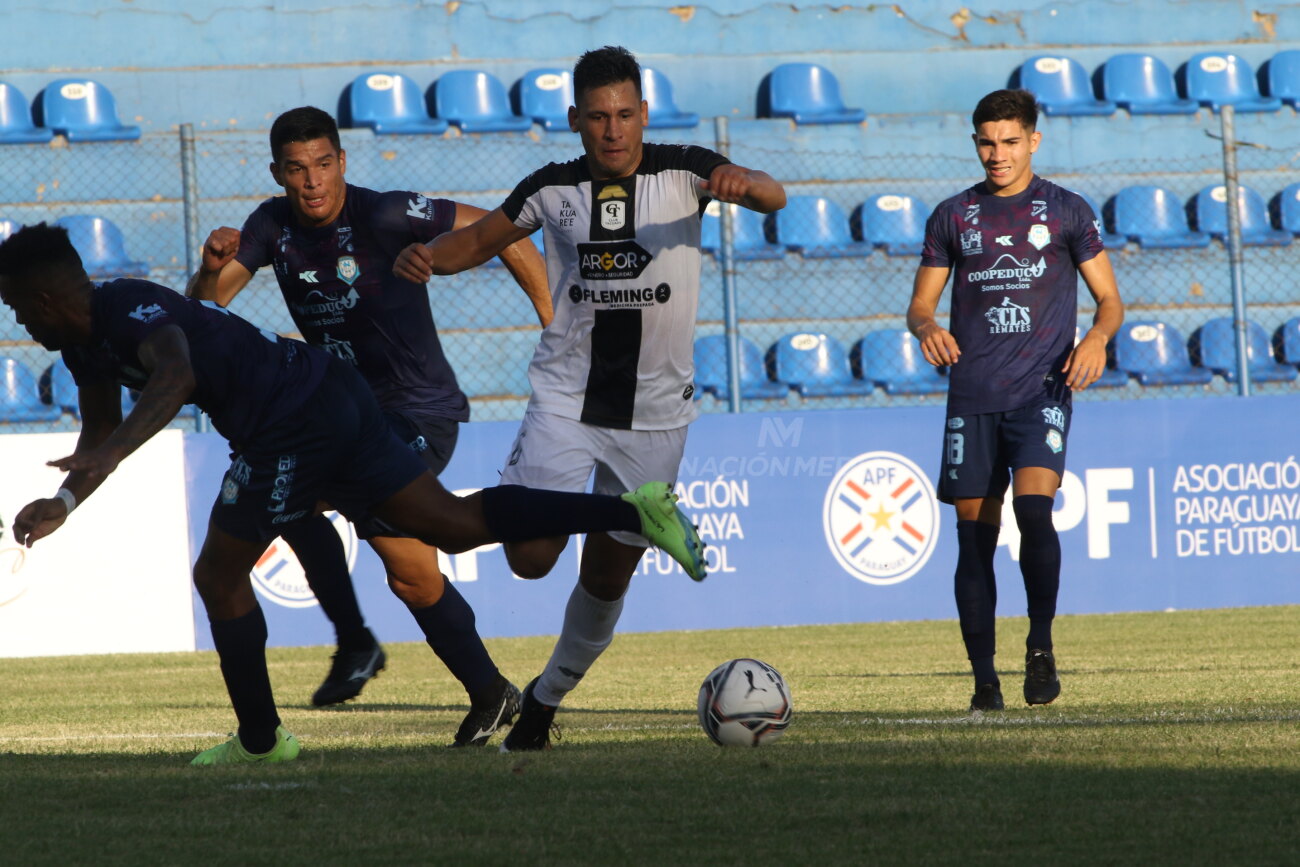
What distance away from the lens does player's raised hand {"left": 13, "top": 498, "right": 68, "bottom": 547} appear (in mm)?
4047

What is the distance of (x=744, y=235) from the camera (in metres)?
15.1

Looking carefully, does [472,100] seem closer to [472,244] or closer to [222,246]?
[222,246]

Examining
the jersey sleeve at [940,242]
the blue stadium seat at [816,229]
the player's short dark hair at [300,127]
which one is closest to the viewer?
the player's short dark hair at [300,127]

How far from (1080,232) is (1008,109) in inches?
20.9

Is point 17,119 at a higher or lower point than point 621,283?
higher

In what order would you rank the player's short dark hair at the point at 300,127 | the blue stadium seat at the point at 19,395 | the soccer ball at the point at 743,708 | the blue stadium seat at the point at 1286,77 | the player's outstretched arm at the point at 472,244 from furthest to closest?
the blue stadium seat at the point at 1286,77, the blue stadium seat at the point at 19,395, the player's short dark hair at the point at 300,127, the player's outstretched arm at the point at 472,244, the soccer ball at the point at 743,708

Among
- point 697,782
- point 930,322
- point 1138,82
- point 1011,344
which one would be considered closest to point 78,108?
point 1138,82

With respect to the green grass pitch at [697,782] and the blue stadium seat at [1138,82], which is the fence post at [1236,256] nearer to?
the blue stadium seat at [1138,82]

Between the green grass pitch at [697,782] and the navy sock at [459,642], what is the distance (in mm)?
242

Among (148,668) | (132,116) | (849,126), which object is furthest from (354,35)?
(148,668)

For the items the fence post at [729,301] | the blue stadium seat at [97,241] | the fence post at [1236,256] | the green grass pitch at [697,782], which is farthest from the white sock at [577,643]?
the blue stadium seat at [97,241]

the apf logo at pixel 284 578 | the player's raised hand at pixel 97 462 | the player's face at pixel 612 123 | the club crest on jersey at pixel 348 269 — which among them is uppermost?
the player's face at pixel 612 123

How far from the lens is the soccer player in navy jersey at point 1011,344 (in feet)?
19.7

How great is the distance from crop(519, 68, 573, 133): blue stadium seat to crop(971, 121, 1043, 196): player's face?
10.2 m
